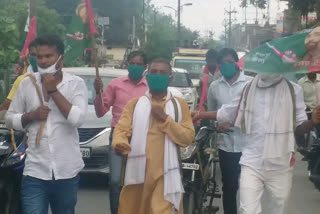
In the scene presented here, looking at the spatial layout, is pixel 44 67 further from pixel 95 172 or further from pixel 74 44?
pixel 95 172

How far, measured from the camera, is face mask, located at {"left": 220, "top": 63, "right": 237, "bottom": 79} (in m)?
7.66

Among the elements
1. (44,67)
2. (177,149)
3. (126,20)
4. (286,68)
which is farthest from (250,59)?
(126,20)

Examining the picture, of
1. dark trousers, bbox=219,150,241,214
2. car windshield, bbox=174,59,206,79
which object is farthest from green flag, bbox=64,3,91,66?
car windshield, bbox=174,59,206,79

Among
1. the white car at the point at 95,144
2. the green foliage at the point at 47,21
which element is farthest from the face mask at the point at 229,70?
the green foliage at the point at 47,21

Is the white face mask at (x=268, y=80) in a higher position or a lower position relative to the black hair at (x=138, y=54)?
lower

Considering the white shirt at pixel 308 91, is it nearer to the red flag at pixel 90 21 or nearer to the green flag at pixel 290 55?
the red flag at pixel 90 21

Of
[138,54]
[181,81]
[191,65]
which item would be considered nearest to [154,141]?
[138,54]

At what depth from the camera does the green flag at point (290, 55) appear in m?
5.15

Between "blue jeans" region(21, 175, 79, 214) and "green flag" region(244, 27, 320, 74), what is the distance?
64.4 inches

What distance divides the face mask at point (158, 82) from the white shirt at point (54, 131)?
0.54m

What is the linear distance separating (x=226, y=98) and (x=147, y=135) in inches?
85.3

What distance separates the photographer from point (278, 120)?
5.84 m

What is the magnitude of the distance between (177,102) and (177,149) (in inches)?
14.8

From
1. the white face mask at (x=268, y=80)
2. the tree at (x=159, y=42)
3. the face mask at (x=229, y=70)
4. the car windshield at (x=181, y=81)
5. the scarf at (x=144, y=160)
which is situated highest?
the white face mask at (x=268, y=80)
